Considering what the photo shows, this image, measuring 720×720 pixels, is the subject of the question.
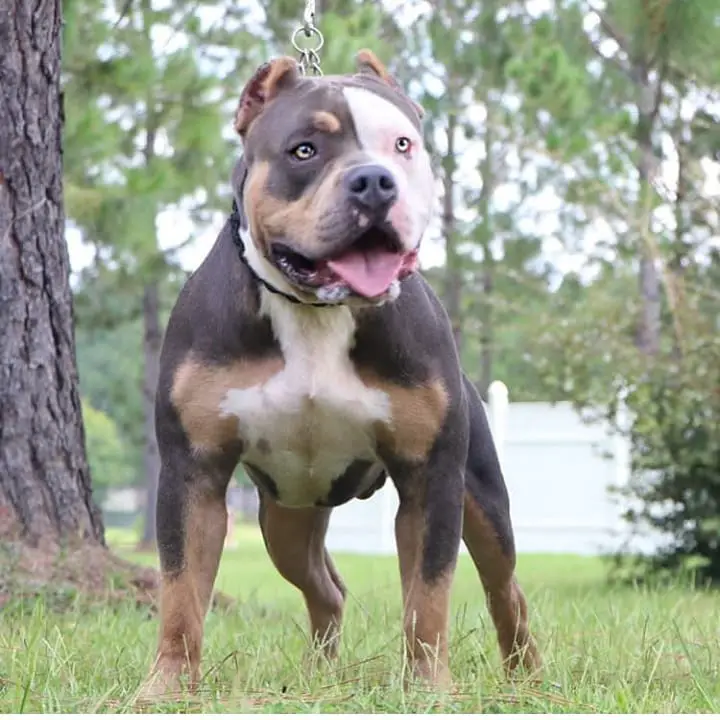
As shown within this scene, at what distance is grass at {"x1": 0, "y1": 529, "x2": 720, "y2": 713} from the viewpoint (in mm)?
3070

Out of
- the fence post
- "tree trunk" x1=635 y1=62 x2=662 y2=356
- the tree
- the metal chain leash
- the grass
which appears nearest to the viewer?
the grass

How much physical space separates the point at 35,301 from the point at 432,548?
2.96 metres

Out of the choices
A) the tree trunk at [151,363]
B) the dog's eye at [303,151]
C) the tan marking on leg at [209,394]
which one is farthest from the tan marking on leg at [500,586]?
the tree trunk at [151,363]

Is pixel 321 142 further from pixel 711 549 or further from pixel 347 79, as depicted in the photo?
pixel 711 549

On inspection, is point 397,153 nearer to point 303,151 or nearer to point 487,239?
point 303,151

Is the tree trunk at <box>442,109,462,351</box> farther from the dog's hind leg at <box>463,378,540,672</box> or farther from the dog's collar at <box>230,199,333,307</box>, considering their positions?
the dog's collar at <box>230,199,333,307</box>

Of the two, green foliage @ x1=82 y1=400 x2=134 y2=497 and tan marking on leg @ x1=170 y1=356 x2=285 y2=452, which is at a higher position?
tan marking on leg @ x1=170 y1=356 x2=285 y2=452

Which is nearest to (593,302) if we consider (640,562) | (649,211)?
(649,211)

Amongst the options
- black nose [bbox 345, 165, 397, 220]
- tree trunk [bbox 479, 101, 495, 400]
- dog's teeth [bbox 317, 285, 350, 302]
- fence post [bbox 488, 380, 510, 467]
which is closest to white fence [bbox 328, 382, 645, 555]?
fence post [bbox 488, 380, 510, 467]

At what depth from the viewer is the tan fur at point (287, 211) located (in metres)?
3.02

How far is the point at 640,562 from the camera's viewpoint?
10.8 metres

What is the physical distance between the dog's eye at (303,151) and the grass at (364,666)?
1221 millimetres

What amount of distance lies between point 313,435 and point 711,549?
769 cm

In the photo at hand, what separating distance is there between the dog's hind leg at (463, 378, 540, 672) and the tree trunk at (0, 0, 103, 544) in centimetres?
250
